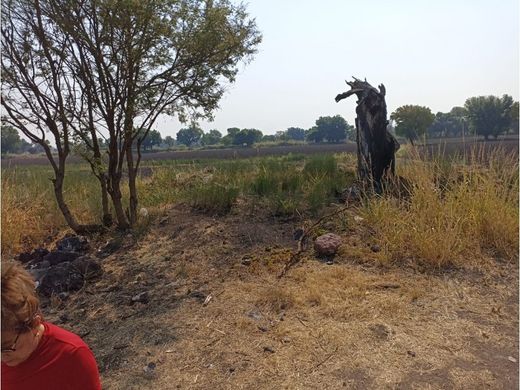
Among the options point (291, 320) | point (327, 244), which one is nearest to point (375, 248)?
point (327, 244)

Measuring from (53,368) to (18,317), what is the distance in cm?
22

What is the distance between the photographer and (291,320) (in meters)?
3.42

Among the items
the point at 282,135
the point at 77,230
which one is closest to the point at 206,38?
the point at 77,230

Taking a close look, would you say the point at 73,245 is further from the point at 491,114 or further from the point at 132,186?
the point at 491,114

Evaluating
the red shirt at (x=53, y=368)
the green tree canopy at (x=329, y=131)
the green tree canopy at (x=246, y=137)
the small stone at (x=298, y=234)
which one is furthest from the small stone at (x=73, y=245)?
the green tree canopy at (x=329, y=131)

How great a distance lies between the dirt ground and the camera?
2.78 metres

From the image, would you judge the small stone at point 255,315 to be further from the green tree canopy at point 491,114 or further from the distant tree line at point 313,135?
the distant tree line at point 313,135

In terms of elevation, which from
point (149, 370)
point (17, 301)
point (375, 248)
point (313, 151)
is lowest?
point (313, 151)

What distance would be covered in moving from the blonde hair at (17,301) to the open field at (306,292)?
55.4 inches

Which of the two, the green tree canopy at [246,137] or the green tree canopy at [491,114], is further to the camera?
the green tree canopy at [246,137]

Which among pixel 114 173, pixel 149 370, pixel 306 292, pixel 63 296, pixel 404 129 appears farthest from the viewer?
pixel 404 129

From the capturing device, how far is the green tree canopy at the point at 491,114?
107 feet

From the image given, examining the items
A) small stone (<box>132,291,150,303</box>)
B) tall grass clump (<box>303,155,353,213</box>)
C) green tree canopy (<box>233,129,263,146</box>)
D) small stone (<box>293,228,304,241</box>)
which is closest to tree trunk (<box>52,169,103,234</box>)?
small stone (<box>132,291,150,303</box>)

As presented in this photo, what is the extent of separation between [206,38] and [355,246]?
115 inches
